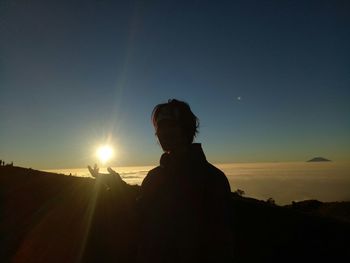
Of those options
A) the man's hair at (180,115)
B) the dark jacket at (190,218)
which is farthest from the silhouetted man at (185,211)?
the man's hair at (180,115)

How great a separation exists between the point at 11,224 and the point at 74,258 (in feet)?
5.22

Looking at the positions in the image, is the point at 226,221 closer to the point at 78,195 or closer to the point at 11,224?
the point at 11,224

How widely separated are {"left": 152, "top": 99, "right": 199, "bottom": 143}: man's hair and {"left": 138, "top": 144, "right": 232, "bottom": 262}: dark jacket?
270 mm

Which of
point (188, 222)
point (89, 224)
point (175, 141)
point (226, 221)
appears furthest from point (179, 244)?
point (89, 224)

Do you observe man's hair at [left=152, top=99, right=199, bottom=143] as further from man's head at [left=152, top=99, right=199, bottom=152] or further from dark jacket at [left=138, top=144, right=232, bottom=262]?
dark jacket at [left=138, top=144, right=232, bottom=262]

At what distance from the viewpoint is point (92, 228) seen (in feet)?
25.3

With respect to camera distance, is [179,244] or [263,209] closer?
[179,244]

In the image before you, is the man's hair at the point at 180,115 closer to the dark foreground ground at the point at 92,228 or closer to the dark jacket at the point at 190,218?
the dark jacket at the point at 190,218

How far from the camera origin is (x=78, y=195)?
8.98m

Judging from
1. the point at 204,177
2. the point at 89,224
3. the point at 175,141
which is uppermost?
the point at 175,141

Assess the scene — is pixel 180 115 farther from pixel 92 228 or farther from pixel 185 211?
pixel 92 228

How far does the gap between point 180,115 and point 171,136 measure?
185mm

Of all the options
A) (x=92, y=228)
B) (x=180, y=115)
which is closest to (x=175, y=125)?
(x=180, y=115)

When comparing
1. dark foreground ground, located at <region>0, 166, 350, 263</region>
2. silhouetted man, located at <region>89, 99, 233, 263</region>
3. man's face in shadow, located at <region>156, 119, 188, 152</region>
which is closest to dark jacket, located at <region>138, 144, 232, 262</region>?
silhouetted man, located at <region>89, 99, 233, 263</region>
